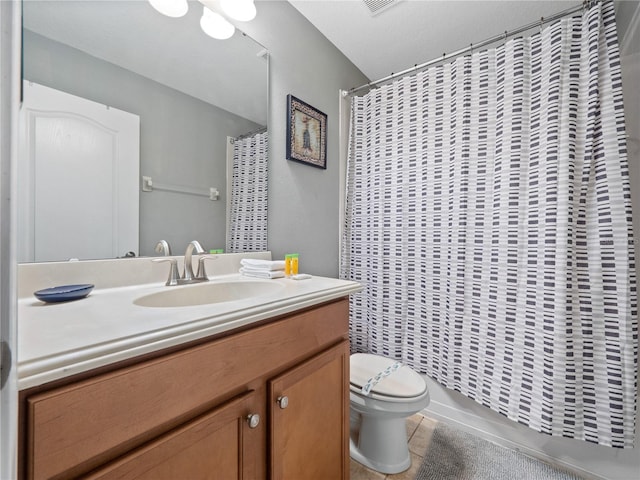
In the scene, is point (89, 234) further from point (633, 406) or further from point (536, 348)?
point (633, 406)

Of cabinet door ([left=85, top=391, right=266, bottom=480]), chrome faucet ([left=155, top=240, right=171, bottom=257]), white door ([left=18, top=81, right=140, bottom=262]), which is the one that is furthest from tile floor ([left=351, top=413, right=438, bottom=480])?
white door ([left=18, top=81, right=140, bottom=262])

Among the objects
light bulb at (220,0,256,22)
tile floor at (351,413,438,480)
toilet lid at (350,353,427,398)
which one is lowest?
tile floor at (351,413,438,480)

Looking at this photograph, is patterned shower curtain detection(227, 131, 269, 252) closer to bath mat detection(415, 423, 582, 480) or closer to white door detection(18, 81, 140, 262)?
white door detection(18, 81, 140, 262)

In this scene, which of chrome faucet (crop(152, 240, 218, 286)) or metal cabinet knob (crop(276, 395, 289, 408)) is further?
chrome faucet (crop(152, 240, 218, 286))

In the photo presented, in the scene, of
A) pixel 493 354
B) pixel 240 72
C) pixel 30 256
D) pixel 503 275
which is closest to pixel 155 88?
pixel 240 72

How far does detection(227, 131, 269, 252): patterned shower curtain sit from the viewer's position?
1.28m

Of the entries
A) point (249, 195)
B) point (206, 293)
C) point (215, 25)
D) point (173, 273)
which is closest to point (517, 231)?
point (249, 195)

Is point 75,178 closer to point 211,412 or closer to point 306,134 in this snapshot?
point 211,412

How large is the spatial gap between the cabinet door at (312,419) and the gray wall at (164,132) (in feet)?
2.19

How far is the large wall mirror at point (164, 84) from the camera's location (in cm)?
83

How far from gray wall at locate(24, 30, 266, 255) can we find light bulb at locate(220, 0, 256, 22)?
16.0 inches

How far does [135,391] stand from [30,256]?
61cm

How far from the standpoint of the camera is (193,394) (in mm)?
578

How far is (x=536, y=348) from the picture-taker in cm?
122
